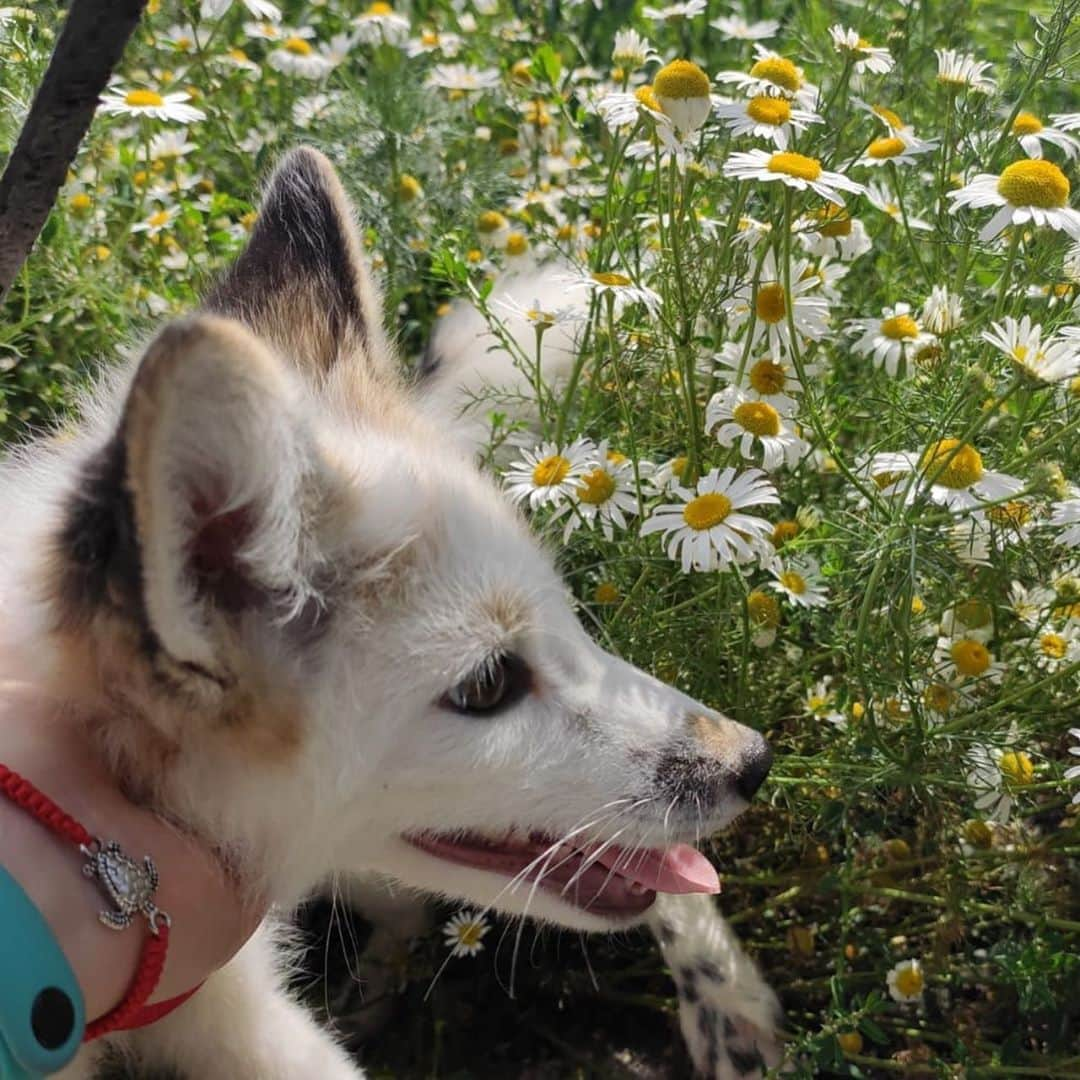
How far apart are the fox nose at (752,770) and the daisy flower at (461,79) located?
250cm

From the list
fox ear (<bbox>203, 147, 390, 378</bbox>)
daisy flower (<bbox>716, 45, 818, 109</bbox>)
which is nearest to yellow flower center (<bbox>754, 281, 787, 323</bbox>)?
daisy flower (<bbox>716, 45, 818, 109</bbox>)

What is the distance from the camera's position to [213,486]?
51.4 inches

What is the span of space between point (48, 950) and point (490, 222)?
7.38 feet

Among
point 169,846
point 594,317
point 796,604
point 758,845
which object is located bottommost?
point 758,845

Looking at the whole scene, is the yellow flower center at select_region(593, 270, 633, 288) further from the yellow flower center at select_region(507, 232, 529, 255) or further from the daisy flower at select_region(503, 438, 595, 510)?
the yellow flower center at select_region(507, 232, 529, 255)

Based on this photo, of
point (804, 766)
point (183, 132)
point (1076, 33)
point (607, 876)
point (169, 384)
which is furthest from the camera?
point (183, 132)

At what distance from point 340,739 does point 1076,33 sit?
165 centimetres

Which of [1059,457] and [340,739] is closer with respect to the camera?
[340,739]

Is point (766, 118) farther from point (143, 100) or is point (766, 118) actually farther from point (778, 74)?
point (143, 100)

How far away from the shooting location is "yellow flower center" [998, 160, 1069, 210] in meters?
1.73

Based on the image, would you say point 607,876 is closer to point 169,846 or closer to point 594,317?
point 169,846

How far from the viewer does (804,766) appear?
215 cm

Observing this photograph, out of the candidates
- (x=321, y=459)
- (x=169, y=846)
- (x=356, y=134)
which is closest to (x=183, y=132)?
(x=356, y=134)

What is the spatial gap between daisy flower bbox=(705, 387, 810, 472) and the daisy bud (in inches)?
17.6
